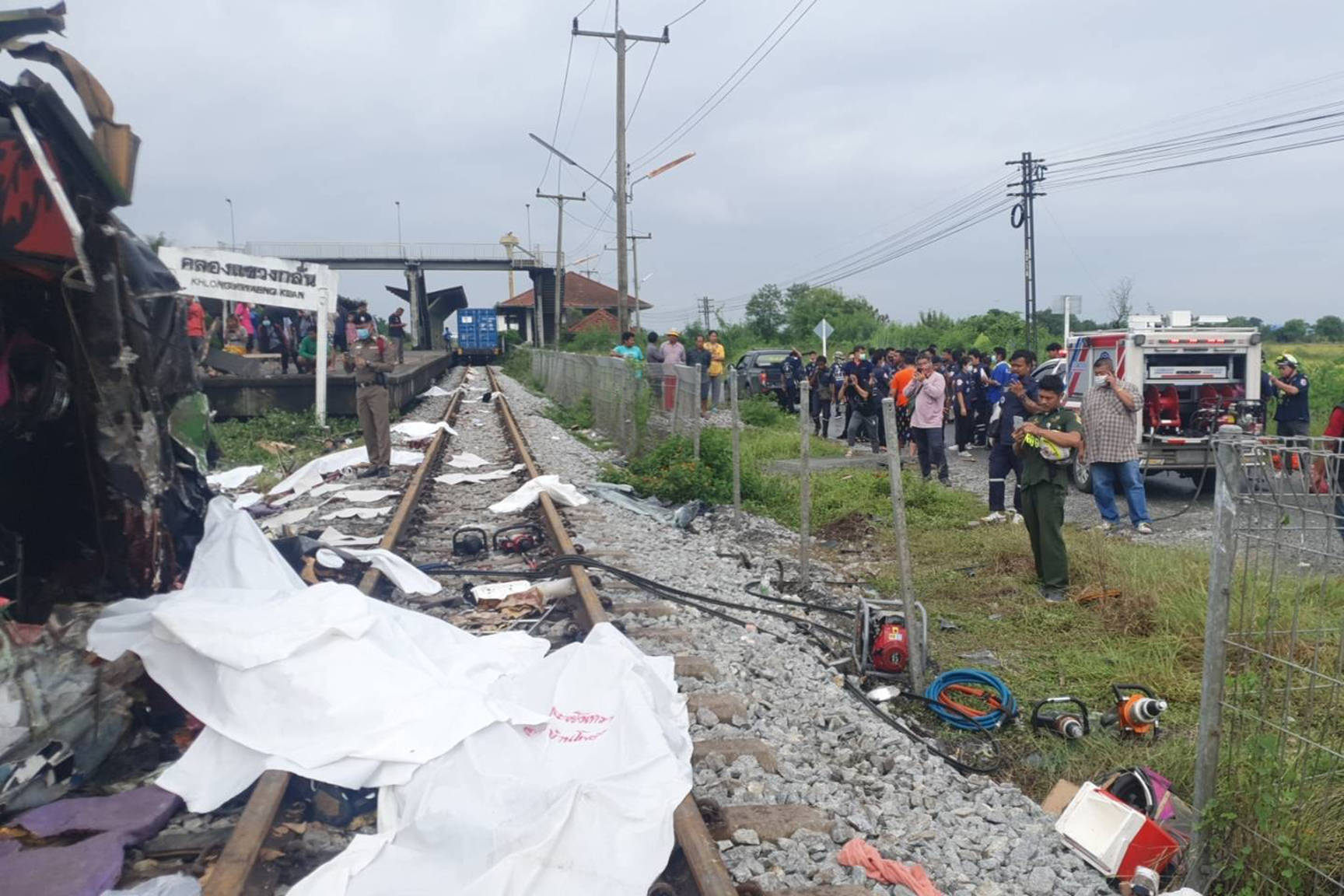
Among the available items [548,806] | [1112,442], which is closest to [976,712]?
[548,806]

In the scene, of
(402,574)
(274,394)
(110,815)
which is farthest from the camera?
(274,394)

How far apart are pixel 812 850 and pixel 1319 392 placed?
69.5ft

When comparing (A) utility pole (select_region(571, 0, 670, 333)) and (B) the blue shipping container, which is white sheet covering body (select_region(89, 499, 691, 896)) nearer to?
(A) utility pole (select_region(571, 0, 670, 333))

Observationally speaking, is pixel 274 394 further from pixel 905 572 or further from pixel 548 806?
pixel 548 806

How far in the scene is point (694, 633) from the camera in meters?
6.17

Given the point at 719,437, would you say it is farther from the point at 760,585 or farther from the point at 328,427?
the point at 328,427

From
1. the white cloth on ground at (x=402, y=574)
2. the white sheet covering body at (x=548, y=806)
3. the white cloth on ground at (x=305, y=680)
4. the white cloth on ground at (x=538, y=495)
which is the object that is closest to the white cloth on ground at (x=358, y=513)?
the white cloth on ground at (x=538, y=495)

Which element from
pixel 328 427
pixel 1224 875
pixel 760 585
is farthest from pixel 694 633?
pixel 328 427

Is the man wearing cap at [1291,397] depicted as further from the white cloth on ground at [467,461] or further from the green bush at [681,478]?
the white cloth on ground at [467,461]

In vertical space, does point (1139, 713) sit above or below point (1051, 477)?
below

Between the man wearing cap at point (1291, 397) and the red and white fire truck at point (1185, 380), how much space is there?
235 millimetres

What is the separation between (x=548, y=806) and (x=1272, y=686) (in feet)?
8.03

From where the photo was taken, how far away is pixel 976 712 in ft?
16.9

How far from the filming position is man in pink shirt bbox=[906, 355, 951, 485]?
40.0 feet
